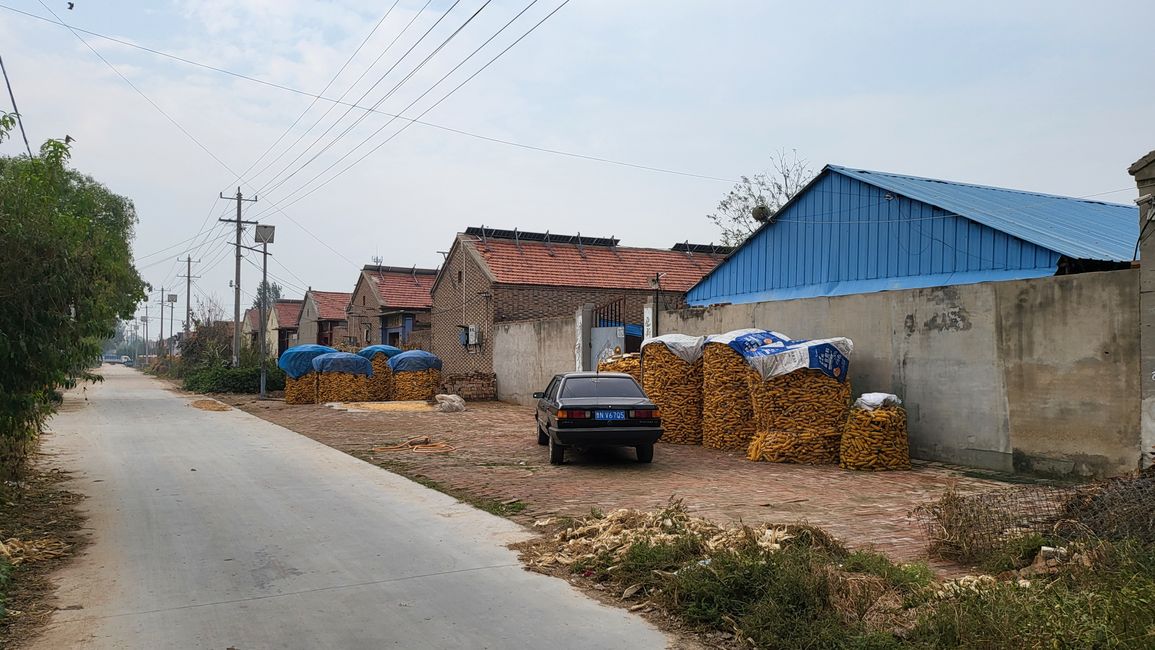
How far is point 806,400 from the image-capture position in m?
12.9

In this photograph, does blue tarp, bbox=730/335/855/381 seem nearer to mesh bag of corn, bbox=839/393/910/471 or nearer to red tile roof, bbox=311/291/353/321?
mesh bag of corn, bbox=839/393/910/471

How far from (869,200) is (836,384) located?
583 centimetres

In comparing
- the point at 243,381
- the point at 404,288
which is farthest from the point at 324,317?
the point at 243,381

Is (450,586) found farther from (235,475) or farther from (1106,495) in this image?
(235,475)

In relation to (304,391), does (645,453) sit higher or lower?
lower

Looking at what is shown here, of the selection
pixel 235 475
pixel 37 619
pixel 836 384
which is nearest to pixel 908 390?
pixel 836 384

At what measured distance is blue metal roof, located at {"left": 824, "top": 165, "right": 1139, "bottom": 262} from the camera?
13664 millimetres

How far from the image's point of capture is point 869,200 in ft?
55.6

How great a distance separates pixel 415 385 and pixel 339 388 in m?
2.74

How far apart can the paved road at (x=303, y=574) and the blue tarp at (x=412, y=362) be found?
696 inches

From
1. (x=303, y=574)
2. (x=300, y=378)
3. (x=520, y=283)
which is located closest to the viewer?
(x=303, y=574)

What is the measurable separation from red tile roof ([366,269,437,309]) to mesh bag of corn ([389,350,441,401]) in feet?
43.5

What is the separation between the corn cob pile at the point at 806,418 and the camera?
1277 cm

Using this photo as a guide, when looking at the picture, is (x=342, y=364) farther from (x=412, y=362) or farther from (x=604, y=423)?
(x=604, y=423)
